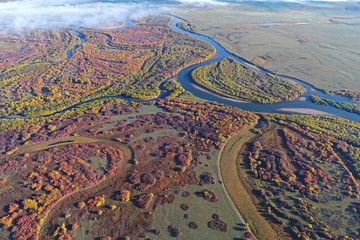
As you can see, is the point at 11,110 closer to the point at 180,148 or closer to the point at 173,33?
the point at 180,148

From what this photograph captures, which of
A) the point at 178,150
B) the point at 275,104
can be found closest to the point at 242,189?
the point at 178,150

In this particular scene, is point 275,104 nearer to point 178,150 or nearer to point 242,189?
point 242,189

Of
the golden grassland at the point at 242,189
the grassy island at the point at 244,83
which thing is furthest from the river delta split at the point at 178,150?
the grassy island at the point at 244,83

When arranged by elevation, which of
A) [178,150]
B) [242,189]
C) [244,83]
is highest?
[244,83]

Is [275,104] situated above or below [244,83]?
below

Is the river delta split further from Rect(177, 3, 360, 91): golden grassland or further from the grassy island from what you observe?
Rect(177, 3, 360, 91): golden grassland

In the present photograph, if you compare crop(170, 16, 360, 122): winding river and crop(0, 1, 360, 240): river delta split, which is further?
crop(170, 16, 360, 122): winding river

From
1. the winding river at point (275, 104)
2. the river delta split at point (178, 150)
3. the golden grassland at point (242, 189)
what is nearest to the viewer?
the golden grassland at point (242, 189)

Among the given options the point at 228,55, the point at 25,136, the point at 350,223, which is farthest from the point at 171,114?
the point at 228,55

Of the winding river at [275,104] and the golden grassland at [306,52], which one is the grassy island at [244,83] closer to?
the winding river at [275,104]

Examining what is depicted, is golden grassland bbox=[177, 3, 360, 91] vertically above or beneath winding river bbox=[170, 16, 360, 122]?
above

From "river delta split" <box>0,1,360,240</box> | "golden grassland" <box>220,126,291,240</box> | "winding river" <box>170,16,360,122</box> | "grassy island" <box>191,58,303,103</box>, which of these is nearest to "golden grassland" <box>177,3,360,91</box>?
→ "river delta split" <box>0,1,360,240</box>
